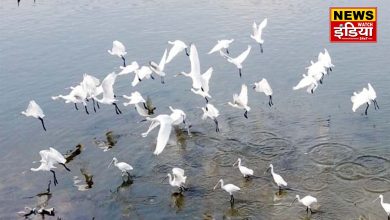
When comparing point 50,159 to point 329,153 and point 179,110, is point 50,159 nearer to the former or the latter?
point 179,110

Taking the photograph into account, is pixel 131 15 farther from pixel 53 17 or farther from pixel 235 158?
pixel 235 158

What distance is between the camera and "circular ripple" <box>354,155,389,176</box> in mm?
16578

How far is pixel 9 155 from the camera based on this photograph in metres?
19.9

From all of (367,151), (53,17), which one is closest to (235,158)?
(367,151)

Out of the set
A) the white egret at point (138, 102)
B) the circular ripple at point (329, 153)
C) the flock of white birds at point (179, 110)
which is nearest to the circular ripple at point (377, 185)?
the flock of white birds at point (179, 110)

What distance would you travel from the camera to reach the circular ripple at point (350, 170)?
16.4 meters

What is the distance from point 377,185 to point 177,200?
5.90 meters

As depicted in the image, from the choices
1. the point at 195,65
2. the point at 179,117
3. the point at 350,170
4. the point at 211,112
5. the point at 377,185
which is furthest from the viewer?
the point at 179,117

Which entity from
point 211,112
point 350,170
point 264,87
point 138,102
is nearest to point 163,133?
point 211,112

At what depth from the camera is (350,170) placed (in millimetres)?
16766

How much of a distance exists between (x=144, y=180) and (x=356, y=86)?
32.9ft

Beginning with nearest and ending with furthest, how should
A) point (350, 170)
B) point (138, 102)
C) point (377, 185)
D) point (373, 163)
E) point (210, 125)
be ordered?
point (377, 185), point (350, 170), point (373, 163), point (210, 125), point (138, 102)

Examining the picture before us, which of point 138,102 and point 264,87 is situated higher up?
point 264,87

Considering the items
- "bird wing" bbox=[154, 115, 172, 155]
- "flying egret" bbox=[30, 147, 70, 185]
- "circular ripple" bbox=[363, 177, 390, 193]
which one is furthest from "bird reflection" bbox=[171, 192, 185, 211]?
"circular ripple" bbox=[363, 177, 390, 193]
